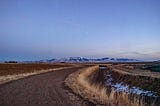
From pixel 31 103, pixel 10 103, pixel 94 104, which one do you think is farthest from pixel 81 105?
pixel 10 103

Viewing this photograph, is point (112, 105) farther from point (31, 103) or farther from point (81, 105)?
point (31, 103)

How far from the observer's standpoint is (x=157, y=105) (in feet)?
78.1

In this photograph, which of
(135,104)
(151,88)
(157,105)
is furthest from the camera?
(151,88)

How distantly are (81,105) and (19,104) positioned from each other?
3.21m

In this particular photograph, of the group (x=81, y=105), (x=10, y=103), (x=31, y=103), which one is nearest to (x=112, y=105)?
(x=81, y=105)

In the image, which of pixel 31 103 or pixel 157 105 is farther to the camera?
pixel 157 105

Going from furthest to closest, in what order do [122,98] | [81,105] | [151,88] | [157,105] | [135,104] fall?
[151,88] < [157,105] < [122,98] < [135,104] < [81,105]

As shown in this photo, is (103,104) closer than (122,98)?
Yes

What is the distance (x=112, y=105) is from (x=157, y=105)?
951 cm

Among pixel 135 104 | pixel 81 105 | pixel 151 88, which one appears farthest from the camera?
pixel 151 88

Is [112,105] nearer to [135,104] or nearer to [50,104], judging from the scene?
[135,104]

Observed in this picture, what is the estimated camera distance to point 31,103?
52.5 feet

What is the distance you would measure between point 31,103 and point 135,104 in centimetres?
565

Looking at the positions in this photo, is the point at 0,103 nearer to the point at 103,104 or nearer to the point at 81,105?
the point at 81,105
